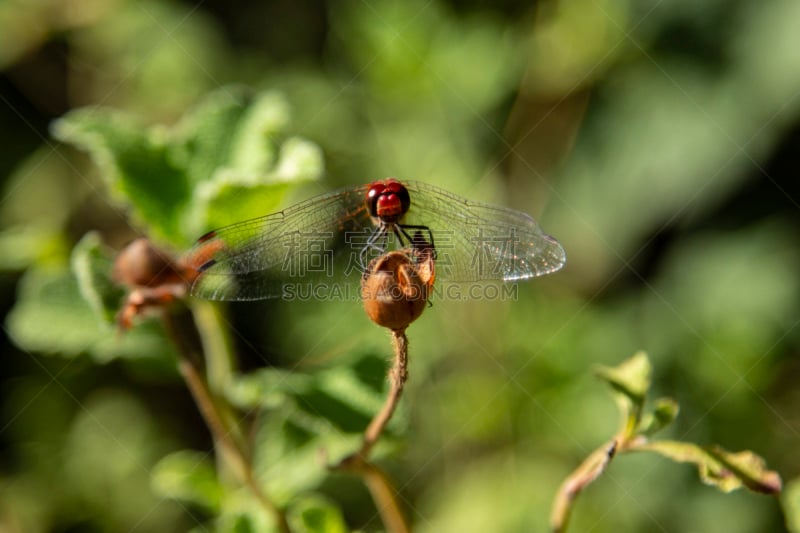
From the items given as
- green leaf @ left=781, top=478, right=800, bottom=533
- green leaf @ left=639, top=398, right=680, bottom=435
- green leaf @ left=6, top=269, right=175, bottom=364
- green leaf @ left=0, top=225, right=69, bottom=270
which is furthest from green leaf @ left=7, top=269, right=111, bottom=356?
green leaf @ left=781, top=478, right=800, bottom=533

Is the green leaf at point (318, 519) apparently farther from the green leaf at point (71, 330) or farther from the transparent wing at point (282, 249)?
the green leaf at point (71, 330)

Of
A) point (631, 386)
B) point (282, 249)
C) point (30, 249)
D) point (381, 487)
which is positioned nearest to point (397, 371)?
point (381, 487)

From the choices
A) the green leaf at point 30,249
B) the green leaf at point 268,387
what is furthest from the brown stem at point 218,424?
the green leaf at point 30,249

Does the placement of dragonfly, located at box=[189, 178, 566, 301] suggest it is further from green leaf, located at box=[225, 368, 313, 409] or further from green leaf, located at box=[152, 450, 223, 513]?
green leaf, located at box=[152, 450, 223, 513]

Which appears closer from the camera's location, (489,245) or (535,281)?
(489,245)

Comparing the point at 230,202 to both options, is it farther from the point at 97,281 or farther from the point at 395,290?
the point at 395,290

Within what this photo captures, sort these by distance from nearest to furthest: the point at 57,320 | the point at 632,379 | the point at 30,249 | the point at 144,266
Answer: the point at 632,379, the point at 144,266, the point at 57,320, the point at 30,249
